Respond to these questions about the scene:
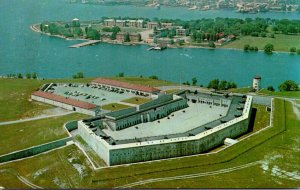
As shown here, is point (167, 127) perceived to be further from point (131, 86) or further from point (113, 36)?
point (113, 36)

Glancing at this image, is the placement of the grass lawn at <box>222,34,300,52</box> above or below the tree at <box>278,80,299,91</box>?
above

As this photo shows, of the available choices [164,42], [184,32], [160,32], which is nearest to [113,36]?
[160,32]

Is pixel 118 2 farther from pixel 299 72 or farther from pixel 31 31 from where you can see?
pixel 299 72

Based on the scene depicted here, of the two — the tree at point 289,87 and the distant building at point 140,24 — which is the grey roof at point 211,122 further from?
the distant building at point 140,24

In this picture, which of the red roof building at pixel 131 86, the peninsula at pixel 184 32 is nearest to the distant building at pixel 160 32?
the peninsula at pixel 184 32

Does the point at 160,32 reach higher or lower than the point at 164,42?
higher

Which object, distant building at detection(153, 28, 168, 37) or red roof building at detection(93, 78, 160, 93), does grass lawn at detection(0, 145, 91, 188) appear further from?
distant building at detection(153, 28, 168, 37)

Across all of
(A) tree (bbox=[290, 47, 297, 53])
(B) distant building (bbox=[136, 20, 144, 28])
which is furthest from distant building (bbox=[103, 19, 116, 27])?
(A) tree (bbox=[290, 47, 297, 53])
